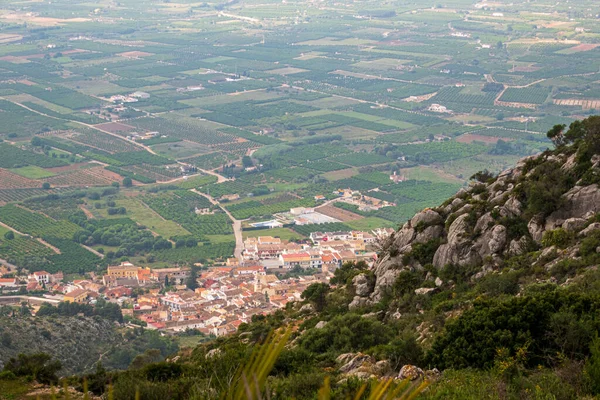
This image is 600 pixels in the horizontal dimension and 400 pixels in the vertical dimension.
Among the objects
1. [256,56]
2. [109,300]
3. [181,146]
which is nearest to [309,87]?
[256,56]

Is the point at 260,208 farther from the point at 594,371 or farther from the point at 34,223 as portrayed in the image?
the point at 594,371

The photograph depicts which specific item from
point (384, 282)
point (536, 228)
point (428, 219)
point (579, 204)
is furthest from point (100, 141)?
point (579, 204)

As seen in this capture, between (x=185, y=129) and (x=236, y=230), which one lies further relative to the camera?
(x=185, y=129)

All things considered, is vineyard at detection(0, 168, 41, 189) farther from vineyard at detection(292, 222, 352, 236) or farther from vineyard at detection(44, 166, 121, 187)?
vineyard at detection(292, 222, 352, 236)

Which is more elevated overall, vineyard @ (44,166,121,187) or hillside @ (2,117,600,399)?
hillside @ (2,117,600,399)

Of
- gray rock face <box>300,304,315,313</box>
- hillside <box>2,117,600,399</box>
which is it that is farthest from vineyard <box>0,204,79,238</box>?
gray rock face <box>300,304,315,313</box>

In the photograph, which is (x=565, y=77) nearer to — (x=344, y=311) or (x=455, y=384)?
(x=344, y=311)
